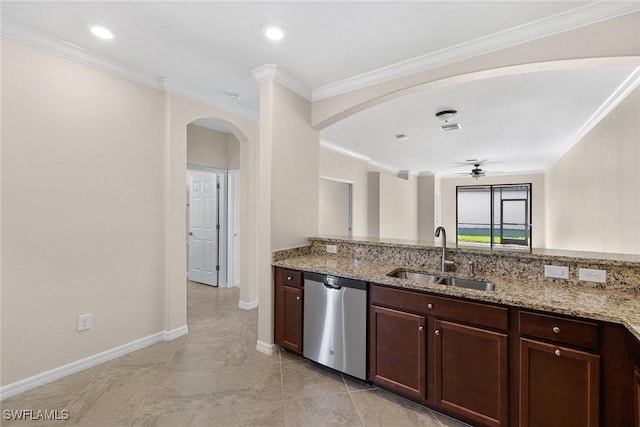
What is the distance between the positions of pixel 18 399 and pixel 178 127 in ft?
8.35

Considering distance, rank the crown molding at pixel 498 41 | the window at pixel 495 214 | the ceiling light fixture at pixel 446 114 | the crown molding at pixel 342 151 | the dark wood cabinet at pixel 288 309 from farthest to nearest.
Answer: the window at pixel 495 214
the crown molding at pixel 342 151
the ceiling light fixture at pixel 446 114
the dark wood cabinet at pixel 288 309
the crown molding at pixel 498 41

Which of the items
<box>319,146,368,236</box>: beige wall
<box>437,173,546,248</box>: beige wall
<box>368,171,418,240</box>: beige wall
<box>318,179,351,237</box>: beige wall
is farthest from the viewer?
<box>437,173,546,248</box>: beige wall

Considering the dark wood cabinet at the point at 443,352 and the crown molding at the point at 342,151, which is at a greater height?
the crown molding at the point at 342,151

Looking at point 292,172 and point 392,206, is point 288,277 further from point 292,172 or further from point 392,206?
point 392,206

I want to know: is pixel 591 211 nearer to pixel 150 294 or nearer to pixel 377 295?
pixel 377 295

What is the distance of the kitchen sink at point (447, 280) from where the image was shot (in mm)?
2096

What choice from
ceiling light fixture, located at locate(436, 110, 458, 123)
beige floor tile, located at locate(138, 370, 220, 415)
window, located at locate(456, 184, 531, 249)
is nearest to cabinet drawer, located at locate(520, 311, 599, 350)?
beige floor tile, located at locate(138, 370, 220, 415)

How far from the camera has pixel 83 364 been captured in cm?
243

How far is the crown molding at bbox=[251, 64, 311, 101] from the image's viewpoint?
104 inches

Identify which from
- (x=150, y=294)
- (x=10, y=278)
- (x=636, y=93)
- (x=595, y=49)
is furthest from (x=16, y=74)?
(x=636, y=93)

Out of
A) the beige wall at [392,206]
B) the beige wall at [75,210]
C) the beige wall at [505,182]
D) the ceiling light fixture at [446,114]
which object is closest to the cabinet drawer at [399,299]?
the beige wall at [75,210]

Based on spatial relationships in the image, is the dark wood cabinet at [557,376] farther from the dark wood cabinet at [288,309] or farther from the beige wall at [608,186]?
the beige wall at [608,186]

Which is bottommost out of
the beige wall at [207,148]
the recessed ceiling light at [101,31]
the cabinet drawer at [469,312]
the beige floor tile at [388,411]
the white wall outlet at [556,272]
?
the beige floor tile at [388,411]

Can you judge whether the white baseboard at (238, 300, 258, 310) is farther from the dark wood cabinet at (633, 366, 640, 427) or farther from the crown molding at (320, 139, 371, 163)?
the dark wood cabinet at (633, 366, 640, 427)
